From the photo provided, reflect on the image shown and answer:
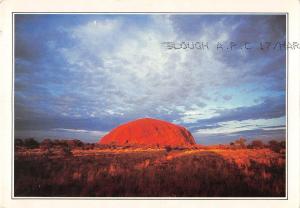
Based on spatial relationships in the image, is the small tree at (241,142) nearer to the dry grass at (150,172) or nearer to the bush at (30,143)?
the dry grass at (150,172)

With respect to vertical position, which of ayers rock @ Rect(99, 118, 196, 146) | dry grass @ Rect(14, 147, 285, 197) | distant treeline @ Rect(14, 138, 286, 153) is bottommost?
dry grass @ Rect(14, 147, 285, 197)

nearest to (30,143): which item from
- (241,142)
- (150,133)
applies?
(150,133)

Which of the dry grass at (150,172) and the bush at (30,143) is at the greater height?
the bush at (30,143)

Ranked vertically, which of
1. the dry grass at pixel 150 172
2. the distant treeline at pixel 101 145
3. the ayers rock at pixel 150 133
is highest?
the ayers rock at pixel 150 133

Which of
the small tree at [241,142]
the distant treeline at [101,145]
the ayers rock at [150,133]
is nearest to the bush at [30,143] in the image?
the distant treeline at [101,145]

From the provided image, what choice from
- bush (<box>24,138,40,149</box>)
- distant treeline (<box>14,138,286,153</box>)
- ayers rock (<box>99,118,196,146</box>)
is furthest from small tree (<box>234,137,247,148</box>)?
bush (<box>24,138,40,149</box>)

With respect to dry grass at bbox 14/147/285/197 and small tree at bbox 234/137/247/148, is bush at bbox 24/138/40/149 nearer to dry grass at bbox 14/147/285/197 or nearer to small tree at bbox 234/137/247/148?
dry grass at bbox 14/147/285/197

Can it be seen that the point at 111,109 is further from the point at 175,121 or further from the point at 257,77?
the point at 257,77

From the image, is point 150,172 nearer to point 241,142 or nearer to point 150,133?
point 150,133

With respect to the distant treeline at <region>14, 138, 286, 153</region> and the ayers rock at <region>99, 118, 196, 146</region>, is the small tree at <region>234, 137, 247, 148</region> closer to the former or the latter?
the distant treeline at <region>14, 138, 286, 153</region>

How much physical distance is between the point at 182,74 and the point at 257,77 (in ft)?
3.13

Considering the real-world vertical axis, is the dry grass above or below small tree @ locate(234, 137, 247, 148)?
below

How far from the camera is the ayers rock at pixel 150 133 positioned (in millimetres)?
4793

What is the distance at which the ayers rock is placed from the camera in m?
4.79
